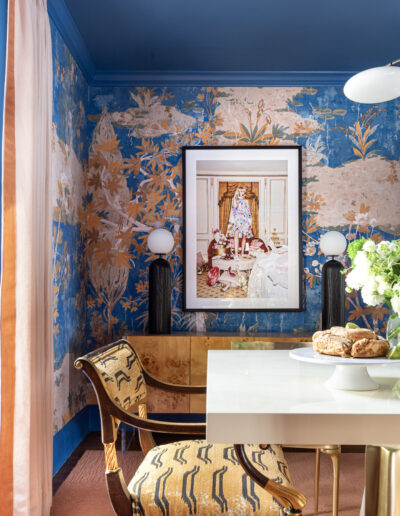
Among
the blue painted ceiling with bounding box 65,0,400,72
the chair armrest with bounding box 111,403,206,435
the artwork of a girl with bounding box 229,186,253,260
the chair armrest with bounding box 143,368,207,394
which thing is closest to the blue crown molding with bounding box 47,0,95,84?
the blue painted ceiling with bounding box 65,0,400,72

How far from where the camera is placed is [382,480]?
1.24m

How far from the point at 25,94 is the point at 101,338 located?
6.54 feet

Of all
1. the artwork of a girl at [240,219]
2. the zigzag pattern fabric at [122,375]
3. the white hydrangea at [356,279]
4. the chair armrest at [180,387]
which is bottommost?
the chair armrest at [180,387]

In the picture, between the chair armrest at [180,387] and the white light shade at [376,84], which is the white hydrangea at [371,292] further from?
the chair armrest at [180,387]

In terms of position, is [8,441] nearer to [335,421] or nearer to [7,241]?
[7,241]

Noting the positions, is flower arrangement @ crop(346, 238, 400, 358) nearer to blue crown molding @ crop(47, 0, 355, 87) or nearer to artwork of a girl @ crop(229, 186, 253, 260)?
artwork of a girl @ crop(229, 186, 253, 260)

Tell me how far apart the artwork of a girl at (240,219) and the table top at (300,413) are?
211 centimetres

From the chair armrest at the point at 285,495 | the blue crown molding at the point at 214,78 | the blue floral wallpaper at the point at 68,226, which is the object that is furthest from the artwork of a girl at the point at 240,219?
the chair armrest at the point at 285,495

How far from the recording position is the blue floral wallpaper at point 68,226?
2.77 meters

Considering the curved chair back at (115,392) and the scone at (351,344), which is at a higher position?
the scone at (351,344)

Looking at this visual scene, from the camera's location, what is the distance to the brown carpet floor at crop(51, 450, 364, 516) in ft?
7.44

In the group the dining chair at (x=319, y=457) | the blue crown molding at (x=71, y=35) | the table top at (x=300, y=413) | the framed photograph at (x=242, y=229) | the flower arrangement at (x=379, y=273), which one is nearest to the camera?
the table top at (x=300, y=413)

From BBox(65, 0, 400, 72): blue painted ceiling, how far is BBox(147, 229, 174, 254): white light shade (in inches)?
48.2

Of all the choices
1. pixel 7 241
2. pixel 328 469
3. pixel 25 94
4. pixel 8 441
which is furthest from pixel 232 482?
pixel 25 94
